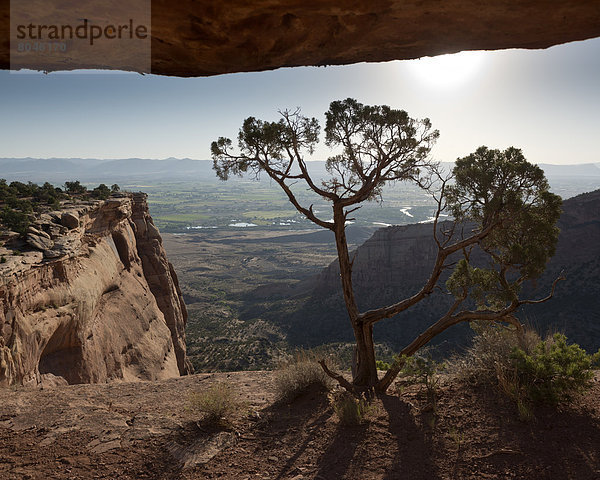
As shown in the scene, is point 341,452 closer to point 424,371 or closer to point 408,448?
point 408,448

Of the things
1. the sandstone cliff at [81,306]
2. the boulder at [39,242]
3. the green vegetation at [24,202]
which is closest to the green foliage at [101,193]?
the green vegetation at [24,202]

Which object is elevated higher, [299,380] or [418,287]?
[299,380]

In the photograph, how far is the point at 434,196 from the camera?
9500 mm

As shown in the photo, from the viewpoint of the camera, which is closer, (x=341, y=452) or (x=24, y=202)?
(x=341, y=452)

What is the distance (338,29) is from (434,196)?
6741mm

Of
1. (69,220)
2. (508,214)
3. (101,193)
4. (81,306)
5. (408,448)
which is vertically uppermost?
(101,193)

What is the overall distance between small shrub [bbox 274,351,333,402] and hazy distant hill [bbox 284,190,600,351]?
18.9 metres

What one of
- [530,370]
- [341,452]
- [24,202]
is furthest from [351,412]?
[24,202]

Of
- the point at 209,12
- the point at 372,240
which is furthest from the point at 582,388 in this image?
the point at 372,240

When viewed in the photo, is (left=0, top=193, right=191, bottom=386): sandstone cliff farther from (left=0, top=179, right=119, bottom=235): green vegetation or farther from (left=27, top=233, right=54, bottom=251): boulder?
(left=0, top=179, right=119, bottom=235): green vegetation

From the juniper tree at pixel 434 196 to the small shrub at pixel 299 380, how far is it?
2.36 ft

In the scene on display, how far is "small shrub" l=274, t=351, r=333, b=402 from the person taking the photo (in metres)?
9.23

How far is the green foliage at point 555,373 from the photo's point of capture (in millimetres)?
7016

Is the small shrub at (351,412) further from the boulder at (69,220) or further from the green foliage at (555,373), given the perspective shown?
the boulder at (69,220)
